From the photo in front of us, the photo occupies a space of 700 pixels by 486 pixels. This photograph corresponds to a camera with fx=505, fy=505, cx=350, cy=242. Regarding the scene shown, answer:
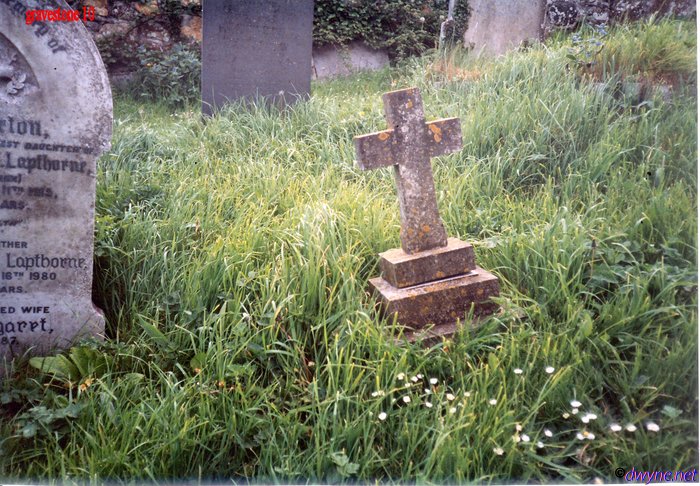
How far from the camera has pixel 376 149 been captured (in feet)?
→ 6.58

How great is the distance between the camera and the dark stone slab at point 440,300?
194 centimetres

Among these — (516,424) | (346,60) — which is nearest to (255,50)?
(346,60)

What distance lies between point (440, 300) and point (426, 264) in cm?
15

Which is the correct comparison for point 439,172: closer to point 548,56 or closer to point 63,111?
point 548,56

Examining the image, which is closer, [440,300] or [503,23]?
[440,300]

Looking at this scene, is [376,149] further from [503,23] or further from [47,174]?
[503,23]

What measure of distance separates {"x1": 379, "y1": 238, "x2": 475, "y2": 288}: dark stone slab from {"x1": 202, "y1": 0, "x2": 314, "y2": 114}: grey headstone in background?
8.32ft

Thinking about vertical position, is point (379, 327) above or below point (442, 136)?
below

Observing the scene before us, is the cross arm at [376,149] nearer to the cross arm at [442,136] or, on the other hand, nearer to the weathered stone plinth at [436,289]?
the cross arm at [442,136]

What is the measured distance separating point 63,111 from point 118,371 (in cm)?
105

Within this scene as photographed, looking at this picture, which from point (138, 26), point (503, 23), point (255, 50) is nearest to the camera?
point (255, 50)

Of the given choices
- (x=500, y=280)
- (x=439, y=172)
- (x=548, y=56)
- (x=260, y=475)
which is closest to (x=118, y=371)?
(x=260, y=475)

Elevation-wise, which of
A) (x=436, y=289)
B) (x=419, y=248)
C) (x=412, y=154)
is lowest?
Answer: (x=436, y=289)

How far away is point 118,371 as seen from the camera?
1912mm
